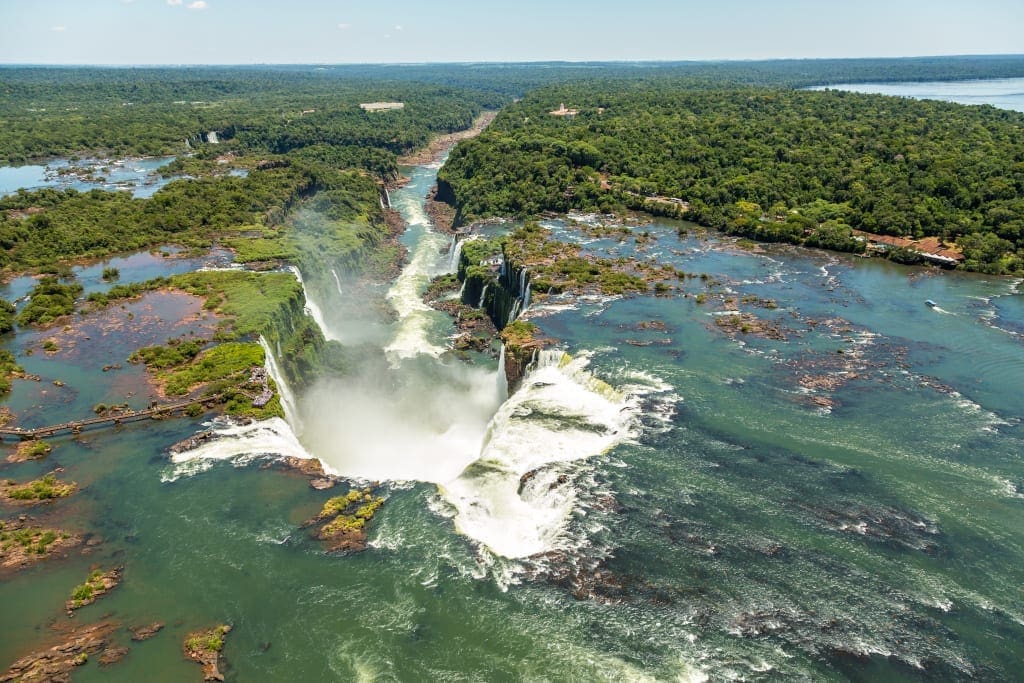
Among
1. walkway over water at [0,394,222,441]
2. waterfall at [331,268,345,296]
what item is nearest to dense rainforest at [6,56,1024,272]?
waterfall at [331,268,345,296]

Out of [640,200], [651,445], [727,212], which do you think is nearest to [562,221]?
[640,200]

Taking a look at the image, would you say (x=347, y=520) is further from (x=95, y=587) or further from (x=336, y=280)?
(x=336, y=280)

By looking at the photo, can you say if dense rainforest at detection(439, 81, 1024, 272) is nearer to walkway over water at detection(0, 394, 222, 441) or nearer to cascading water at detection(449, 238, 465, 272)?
cascading water at detection(449, 238, 465, 272)

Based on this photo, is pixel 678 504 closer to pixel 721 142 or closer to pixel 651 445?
pixel 651 445

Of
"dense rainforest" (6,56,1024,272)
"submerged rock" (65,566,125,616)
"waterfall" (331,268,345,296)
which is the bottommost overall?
"submerged rock" (65,566,125,616)

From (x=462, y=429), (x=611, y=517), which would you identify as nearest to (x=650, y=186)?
(x=462, y=429)

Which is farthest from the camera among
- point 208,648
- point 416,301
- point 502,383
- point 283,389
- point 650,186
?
point 650,186

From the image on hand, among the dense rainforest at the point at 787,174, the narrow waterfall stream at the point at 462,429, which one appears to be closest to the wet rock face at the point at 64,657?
the narrow waterfall stream at the point at 462,429
